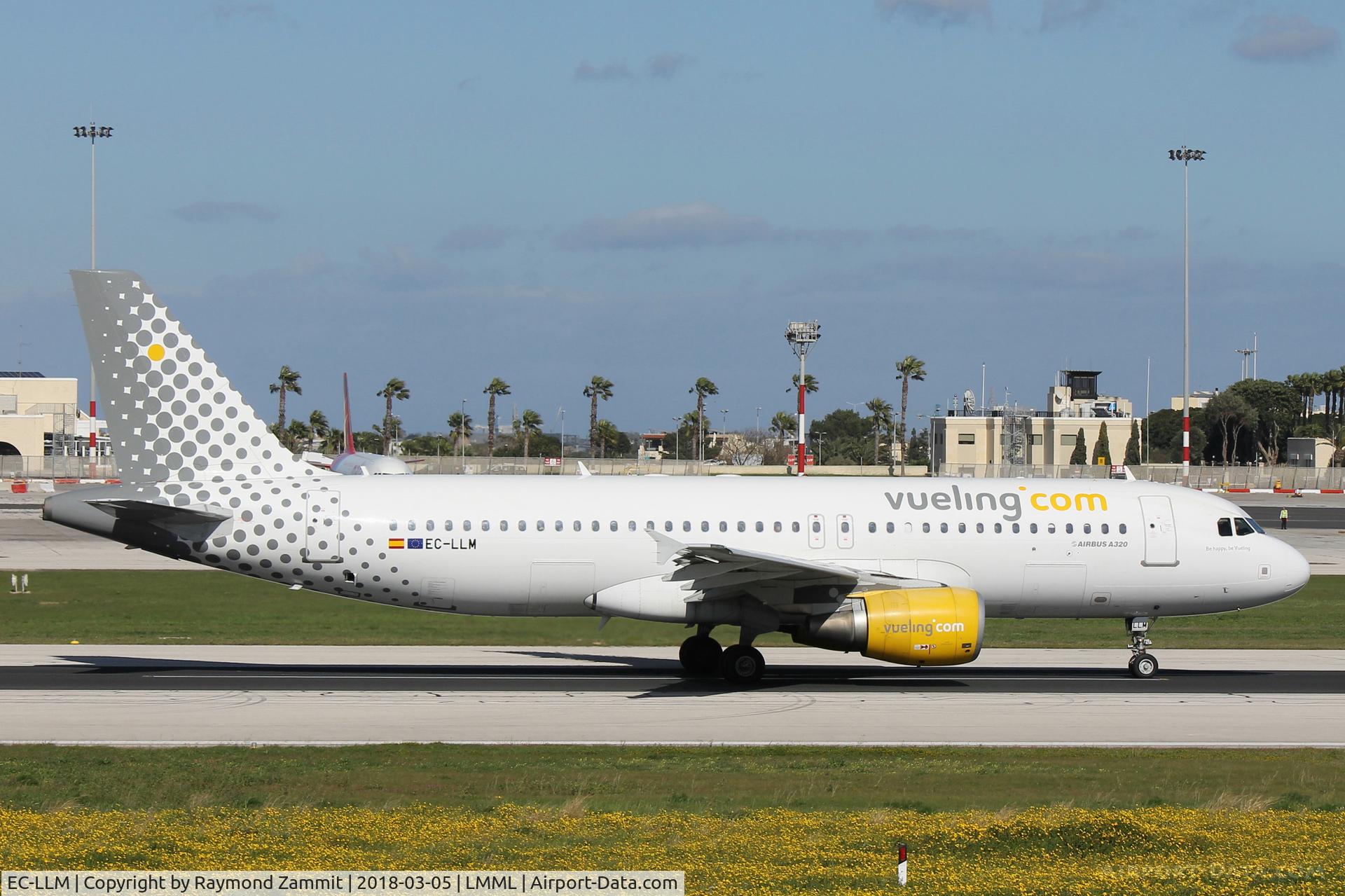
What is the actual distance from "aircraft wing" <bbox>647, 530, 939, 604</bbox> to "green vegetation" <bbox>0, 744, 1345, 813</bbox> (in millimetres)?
4794

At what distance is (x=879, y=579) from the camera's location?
79.9ft

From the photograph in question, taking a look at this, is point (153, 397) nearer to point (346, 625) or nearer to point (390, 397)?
point (346, 625)

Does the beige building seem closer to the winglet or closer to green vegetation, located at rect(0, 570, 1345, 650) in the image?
green vegetation, located at rect(0, 570, 1345, 650)

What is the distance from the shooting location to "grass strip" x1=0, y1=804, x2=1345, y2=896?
38.0ft

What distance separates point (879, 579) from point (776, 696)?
275 cm

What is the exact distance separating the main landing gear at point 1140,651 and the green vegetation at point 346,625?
5.09m

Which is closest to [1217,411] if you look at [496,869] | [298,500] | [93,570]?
[93,570]

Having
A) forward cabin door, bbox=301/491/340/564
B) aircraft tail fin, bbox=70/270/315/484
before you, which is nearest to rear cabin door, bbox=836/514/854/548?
forward cabin door, bbox=301/491/340/564

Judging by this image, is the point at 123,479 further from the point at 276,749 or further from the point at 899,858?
the point at 899,858

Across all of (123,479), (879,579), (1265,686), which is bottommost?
(1265,686)

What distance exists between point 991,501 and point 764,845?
1456cm

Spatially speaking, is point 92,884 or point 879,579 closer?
point 92,884

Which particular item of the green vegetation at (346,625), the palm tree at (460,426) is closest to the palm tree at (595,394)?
the palm tree at (460,426)

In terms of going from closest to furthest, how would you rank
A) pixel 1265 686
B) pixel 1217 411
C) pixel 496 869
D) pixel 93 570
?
pixel 496 869 < pixel 1265 686 < pixel 93 570 < pixel 1217 411
